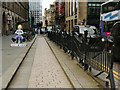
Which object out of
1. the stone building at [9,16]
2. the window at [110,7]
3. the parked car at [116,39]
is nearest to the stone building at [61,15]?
the stone building at [9,16]

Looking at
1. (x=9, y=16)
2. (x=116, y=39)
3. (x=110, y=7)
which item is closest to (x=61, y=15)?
(x=9, y=16)

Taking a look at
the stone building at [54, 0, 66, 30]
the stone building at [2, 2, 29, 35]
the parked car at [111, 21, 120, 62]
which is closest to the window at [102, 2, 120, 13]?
the parked car at [111, 21, 120, 62]

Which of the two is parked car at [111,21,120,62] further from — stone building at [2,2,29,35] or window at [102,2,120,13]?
stone building at [2,2,29,35]

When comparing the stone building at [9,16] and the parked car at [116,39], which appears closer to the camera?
the parked car at [116,39]

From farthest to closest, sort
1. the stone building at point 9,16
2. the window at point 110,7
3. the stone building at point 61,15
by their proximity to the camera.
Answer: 1. the stone building at point 61,15
2. the stone building at point 9,16
3. the window at point 110,7

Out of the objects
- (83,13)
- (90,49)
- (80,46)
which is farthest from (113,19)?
(83,13)

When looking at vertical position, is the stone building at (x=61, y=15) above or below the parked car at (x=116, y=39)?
above

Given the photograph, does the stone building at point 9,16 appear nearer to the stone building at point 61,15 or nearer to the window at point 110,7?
the window at point 110,7

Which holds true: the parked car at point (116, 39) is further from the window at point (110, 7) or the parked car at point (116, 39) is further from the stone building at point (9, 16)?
the stone building at point (9, 16)

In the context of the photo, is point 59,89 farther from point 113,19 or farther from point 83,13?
point 83,13

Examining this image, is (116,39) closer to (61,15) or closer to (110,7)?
(110,7)

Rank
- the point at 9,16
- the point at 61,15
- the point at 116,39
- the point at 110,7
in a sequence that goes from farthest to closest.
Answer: the point at 61,15, the point at 9,16, the point at 110,7, the point at 116,39

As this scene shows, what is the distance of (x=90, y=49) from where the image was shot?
6242mm

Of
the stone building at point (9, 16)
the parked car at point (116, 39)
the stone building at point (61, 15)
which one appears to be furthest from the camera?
the stone building at point (61, 15)
